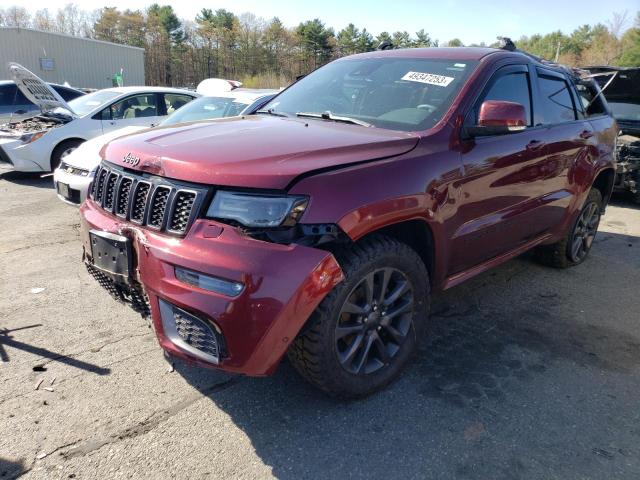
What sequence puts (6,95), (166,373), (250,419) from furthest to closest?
(6,95) < (166,373) < (250,419)

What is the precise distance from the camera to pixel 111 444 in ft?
7.62

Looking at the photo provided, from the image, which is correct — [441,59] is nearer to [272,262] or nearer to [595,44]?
[272,262]

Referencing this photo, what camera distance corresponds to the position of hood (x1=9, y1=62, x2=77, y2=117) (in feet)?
23.4

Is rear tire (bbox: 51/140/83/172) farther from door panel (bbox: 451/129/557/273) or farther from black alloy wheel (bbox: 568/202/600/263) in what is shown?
black alloy wheel (bbox: 568/202/600/263)

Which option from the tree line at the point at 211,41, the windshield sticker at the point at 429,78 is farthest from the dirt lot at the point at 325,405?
the tree line at the point at 211,41

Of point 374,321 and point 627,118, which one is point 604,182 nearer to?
point 374,321

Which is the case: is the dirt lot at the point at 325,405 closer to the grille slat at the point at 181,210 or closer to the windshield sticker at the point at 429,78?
the grille slat at the point at 181,210

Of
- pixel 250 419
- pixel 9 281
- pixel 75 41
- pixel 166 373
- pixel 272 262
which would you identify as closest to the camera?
pixel 272 262

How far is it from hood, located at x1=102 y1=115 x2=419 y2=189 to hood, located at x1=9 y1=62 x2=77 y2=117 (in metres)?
5.57

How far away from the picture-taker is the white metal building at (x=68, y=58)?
3155cm

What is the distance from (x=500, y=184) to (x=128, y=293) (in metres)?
2.35

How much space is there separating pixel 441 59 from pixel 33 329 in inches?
130

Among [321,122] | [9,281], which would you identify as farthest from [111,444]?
[9,281]

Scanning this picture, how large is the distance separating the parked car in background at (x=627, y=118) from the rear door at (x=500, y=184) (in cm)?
470
